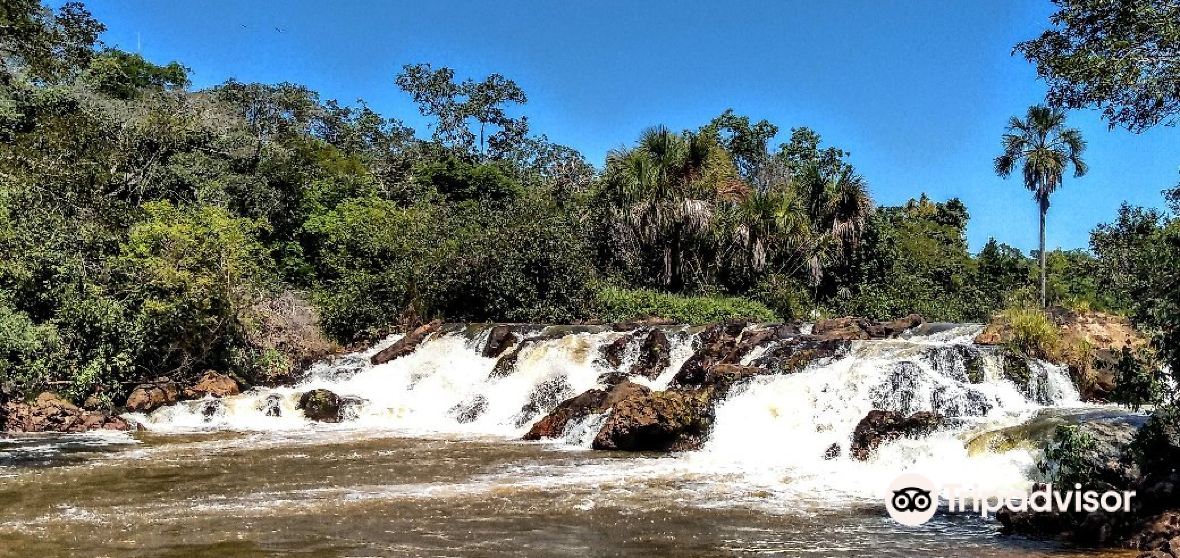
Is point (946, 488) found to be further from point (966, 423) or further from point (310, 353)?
point (310, 353)

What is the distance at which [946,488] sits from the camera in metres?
10.7

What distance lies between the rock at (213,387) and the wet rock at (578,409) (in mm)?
8460

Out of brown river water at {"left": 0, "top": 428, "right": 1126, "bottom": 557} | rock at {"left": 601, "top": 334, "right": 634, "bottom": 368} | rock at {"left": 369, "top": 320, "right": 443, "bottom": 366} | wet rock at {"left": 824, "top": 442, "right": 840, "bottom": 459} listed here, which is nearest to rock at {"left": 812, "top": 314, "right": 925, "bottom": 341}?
rock at {"left": 601, "top": 334, "right": 634, "bottom": 368}

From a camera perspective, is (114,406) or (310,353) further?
(310,353)

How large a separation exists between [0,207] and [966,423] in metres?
15.6

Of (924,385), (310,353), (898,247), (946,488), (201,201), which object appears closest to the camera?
(946,488)

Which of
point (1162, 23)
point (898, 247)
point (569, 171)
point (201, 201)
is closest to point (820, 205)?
point (898, 247)

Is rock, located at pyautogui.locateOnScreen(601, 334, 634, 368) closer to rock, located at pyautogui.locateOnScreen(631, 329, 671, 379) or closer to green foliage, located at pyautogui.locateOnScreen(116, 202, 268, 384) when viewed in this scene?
rock, located at pyautogui.locateOnScreen(631, 329, 671, 379)

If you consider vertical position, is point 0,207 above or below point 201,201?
below

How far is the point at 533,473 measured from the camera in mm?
12281

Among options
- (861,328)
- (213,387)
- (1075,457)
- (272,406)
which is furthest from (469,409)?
(1075,457)

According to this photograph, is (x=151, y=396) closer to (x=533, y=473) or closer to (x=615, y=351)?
(x=615, y=351)

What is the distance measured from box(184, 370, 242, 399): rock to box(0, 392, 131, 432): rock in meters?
2.78

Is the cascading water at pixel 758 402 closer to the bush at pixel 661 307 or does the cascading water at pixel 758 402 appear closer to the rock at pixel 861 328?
the rock at pixel 861 328
